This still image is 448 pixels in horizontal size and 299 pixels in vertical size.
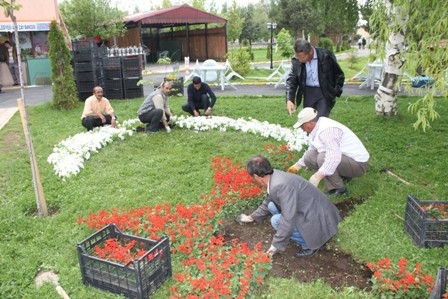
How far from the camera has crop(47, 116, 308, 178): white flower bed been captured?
675 centimetres

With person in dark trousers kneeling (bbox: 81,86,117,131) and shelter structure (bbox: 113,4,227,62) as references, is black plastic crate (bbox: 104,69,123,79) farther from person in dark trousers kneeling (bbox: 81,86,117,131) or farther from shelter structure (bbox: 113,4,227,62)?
shelter structure (bbox: 113,4,227,62)

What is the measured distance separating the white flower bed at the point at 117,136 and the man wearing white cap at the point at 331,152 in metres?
1.81

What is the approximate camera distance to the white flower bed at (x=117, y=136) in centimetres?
675

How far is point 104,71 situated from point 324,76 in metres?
8.51

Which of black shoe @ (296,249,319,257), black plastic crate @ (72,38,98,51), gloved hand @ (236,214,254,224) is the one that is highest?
black plastic crate @ (72,38,98,51)

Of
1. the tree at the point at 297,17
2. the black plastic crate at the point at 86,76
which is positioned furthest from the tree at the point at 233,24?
the black plastic crate at the point at 86,76

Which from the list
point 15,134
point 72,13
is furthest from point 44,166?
point 72,13

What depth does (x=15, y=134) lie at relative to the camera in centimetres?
927

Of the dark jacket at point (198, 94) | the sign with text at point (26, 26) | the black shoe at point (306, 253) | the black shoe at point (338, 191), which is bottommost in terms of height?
the black shoe at point (306, 253)

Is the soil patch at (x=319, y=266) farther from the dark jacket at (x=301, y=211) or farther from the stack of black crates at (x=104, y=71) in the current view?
the stack of black crates at (x=104, y=71)

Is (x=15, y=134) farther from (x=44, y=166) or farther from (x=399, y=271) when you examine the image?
(x=399, y=271)

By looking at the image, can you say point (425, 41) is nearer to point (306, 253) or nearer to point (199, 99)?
point (306, 253)

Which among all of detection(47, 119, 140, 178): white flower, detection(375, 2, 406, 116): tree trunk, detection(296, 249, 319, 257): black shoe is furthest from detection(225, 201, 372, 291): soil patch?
detection(375, 2, 406, 116): tree trunk

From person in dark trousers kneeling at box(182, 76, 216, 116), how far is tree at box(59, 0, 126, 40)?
17.3m
